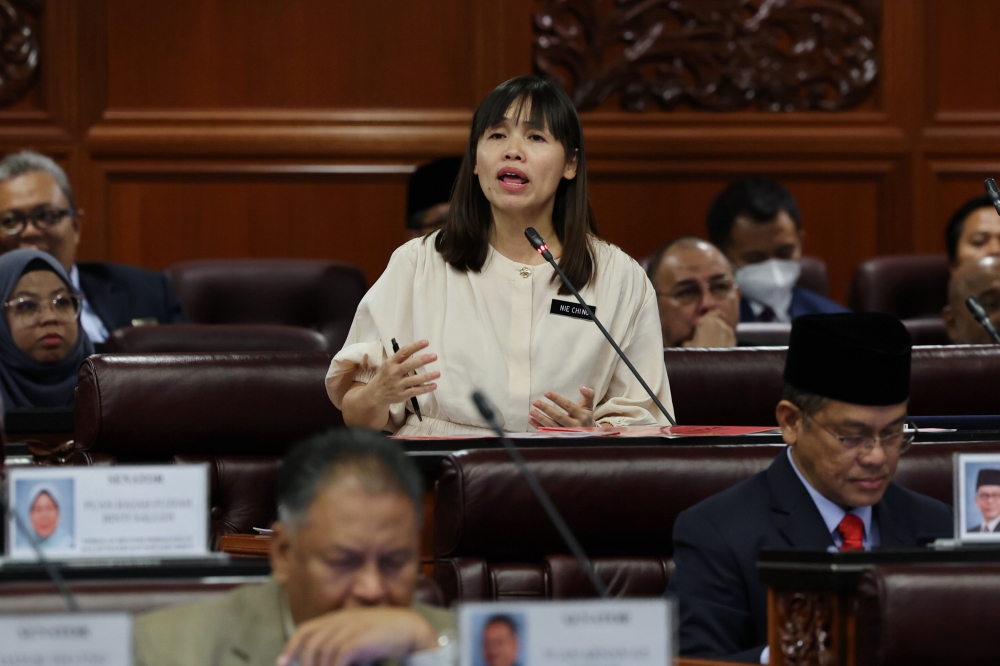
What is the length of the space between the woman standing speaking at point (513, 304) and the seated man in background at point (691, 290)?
4.25 ft

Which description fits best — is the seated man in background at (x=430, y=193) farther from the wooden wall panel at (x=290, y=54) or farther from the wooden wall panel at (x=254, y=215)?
the wooden wall panel at (x=290, y=54)

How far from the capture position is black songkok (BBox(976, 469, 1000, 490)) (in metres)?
1.95

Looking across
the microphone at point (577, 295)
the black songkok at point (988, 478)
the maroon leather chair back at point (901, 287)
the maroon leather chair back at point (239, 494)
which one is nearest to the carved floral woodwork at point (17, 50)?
the maroon leather chair back at point (239, 494)

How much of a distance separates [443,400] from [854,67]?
11.8ft

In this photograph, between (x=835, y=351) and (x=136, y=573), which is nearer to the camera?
(x=136, y=573)

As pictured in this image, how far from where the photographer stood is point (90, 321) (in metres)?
4.89

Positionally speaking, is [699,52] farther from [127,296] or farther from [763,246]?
[127,296]

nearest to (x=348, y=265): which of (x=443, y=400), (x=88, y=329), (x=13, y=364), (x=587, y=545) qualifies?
(x=88, y=329)

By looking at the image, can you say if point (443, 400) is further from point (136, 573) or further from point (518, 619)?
point (518, 619)

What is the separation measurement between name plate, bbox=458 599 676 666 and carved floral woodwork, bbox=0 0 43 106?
4.86 meters

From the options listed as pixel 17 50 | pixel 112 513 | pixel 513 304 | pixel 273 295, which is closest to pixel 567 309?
pixel 513 304

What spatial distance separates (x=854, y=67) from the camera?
6.03 m

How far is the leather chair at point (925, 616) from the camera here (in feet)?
5.75

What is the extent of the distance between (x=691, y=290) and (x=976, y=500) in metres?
2.59
